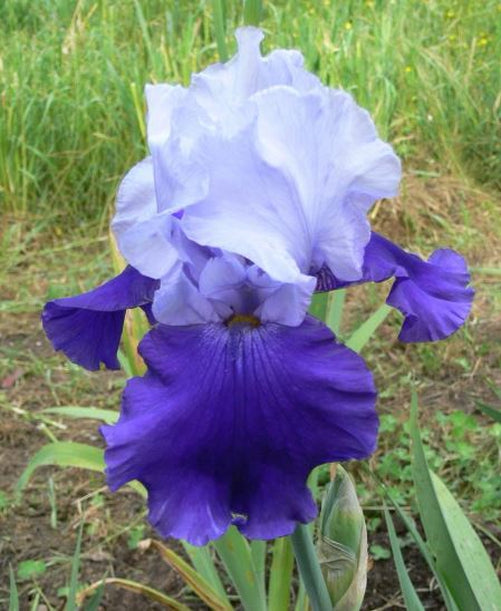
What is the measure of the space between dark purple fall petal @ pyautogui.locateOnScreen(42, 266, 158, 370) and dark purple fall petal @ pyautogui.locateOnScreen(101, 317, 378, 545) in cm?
19

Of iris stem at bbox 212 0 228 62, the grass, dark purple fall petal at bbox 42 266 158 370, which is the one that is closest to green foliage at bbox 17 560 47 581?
the grass

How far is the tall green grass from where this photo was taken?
3059mm

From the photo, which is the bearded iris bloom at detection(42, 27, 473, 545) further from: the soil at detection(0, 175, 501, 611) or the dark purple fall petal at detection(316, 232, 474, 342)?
the soil at detection(0, 175, 501, 611)

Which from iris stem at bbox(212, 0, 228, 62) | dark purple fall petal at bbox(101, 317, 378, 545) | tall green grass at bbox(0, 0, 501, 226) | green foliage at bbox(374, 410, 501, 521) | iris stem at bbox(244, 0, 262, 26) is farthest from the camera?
tall green grass at bbox(0, 0, 501, 226)

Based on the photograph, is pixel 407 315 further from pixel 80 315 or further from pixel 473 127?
pixel 473 127

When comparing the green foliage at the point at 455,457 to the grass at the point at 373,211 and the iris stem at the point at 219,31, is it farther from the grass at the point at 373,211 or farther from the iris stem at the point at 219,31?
the iris stem at the point at 219,31

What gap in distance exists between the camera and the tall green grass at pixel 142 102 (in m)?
3.06

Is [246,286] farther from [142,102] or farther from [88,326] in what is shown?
[142,102]

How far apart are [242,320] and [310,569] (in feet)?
0.82

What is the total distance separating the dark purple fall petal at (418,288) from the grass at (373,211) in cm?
105

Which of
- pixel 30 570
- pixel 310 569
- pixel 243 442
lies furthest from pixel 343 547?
pixel 30 570

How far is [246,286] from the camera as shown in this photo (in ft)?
2.43

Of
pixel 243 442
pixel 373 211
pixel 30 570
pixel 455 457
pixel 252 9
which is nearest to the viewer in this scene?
pixel 243 442

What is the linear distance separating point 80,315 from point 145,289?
0.10m
